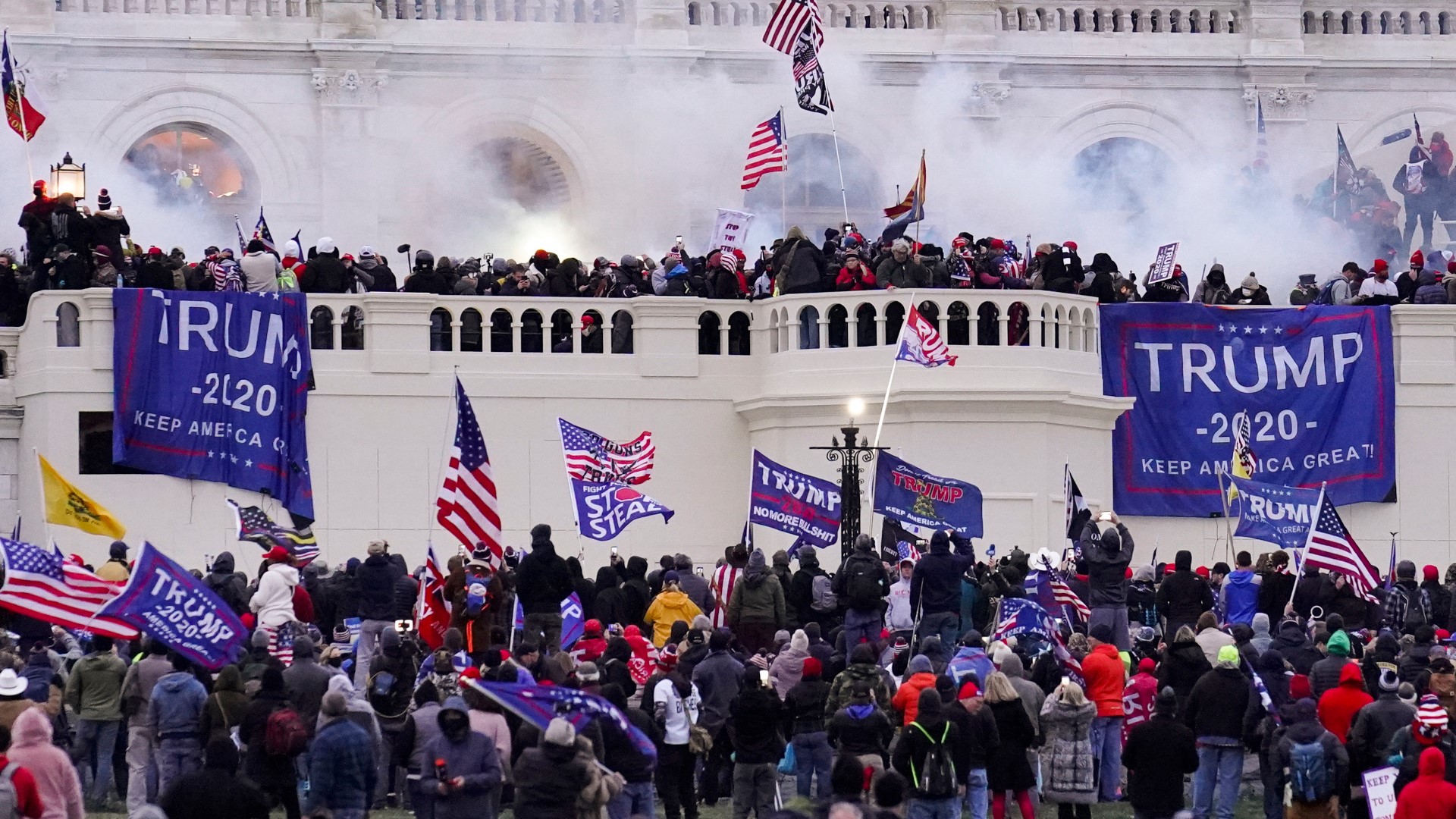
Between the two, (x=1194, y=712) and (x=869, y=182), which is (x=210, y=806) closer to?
(x=1194, y=712)

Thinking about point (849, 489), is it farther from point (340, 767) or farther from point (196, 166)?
point (196, 166)

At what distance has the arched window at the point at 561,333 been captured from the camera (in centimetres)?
3362

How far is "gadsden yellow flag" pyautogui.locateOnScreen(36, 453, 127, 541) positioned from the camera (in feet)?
89.8

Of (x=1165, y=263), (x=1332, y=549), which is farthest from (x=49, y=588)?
(x=1165, y=263)

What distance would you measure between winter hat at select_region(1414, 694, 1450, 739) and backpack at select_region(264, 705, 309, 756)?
737 cm

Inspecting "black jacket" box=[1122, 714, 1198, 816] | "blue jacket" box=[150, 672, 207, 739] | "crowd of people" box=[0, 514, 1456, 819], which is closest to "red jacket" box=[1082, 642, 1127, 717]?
"crowd of people" box=[0, 514, 1456, 819]

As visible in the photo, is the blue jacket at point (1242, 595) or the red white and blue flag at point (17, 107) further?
the red white and blue flag at point (17, 107)

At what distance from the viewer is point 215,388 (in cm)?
3228

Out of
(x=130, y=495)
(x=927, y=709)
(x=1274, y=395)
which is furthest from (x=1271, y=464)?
(x=927, y=709)

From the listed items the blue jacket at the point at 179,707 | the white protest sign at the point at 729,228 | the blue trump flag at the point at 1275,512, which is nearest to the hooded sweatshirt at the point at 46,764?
the blue jacket at the point at 179,707

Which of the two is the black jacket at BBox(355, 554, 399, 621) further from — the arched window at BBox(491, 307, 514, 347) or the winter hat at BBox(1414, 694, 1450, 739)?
the winter hat at BBox(1414, 694, 1450, 739)

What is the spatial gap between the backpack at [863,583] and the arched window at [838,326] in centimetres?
758

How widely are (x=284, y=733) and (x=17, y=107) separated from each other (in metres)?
16.6

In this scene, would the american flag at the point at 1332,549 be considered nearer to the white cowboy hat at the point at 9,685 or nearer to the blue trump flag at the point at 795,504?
the blue trump flag at the point at 795,504
